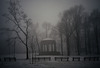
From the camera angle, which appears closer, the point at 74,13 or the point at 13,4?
the point at 13,4

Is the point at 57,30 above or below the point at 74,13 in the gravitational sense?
below

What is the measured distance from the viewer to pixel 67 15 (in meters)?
36.5

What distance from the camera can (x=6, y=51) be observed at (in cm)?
8512

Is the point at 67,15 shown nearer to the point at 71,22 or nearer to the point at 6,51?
the point at 71,22

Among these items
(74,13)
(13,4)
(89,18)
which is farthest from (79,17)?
(13,4)

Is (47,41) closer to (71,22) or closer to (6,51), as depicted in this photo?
(71,22)

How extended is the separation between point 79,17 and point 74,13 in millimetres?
2183

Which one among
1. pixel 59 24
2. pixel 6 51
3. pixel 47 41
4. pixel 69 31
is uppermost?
pixel 59 24

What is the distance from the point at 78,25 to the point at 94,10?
7962mm

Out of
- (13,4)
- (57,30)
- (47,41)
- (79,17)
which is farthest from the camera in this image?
(57,30)

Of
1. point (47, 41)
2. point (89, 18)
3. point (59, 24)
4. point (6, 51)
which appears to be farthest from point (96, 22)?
point (6, 51)

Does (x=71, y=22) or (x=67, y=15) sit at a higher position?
(x=67, y=15)

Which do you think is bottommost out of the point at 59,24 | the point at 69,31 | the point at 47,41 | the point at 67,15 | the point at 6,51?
the point at 6,51

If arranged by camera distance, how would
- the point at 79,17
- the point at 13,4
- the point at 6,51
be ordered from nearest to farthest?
1. the point at 13,4
2. the point at 79,17
3. the point at 6,51
